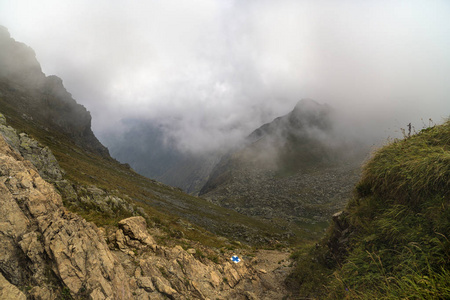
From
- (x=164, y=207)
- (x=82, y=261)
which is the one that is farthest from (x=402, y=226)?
(x=164, y=207)

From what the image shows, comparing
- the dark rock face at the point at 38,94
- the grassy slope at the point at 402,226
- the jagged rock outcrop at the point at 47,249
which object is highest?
the dark rock face at the point at 38,94

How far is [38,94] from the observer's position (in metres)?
123

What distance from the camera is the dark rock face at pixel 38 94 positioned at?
356 feet

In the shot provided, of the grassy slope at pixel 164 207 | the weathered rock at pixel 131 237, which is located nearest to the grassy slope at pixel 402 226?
the weathered rock at pixel 131 237

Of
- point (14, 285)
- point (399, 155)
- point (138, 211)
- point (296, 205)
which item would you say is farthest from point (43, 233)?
point (296, 205)

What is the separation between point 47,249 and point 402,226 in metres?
12.0

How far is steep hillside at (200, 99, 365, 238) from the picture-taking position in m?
79.7

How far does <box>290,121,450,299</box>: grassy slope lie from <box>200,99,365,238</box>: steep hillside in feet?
96.8

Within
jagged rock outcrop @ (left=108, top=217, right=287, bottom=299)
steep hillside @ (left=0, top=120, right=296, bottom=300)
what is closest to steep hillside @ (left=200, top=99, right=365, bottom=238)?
jagged rock outcrop @ (left=108, top=217, right=287, bottom=299)

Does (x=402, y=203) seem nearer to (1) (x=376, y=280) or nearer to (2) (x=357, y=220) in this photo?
(2) (x=357, y=220)

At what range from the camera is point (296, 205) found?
8581cm

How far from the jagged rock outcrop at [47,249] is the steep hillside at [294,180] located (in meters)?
37.0

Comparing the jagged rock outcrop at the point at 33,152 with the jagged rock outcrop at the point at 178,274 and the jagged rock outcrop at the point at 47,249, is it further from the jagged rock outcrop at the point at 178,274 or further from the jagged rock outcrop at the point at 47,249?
the jagged rock outcrop at the point at 178,274

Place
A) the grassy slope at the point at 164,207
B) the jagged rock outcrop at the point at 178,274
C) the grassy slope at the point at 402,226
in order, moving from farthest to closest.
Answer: the grassy slope at the point at 164,207 → the jagged rock outcrop at the point at 178,274 → the grassy slope at the point at 402,226
